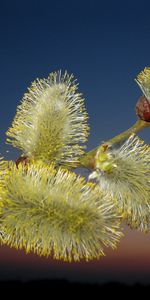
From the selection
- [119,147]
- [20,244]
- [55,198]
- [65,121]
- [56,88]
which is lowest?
[20,244]

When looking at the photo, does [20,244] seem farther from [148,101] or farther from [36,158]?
[148,101]

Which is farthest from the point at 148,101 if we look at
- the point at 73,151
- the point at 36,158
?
the point at 36,158

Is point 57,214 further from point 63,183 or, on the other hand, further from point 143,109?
point 143,109

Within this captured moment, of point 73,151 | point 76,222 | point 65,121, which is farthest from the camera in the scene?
point 65,121

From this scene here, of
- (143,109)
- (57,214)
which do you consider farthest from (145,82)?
(57,214)

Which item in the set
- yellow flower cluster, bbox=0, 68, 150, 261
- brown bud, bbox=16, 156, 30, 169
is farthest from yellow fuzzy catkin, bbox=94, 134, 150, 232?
brown bud, bbox=16, 156, 30, 169

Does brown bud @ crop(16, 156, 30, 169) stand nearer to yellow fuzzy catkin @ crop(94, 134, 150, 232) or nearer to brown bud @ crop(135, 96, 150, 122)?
yellow fuzzy catkin @ crop(94, 134, 150, 232)

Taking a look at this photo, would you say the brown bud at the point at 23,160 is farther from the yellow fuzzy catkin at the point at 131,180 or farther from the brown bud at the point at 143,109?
the brown bud at the point at 143,109

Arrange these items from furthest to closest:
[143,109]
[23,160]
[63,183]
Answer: [143,109] < [23,160] < [63,183]
